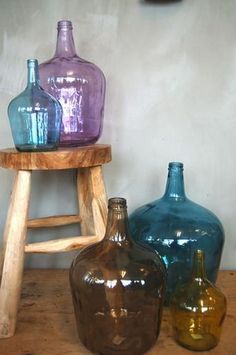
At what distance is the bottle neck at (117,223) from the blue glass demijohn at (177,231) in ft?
0.51

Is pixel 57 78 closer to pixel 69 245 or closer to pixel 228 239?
pixel 69 245

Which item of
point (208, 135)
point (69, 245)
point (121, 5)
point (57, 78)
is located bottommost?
point (69, 245)

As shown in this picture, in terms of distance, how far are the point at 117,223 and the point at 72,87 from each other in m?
0.30

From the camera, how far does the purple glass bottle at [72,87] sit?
71cm

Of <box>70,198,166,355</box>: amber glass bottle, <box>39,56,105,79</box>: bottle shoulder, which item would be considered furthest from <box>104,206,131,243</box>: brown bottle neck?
<box>39,56,105,79</box>: bottle shoulder

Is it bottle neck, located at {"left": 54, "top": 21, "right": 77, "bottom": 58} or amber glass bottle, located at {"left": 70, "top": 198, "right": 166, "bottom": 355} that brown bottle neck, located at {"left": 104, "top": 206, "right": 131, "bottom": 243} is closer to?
amber glass bottle, located at {"left": 70, "top": 198, "right": 166, "bottom": 355}

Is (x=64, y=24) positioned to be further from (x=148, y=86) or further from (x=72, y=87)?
(x=148, y=86)

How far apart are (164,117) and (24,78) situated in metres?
0.34

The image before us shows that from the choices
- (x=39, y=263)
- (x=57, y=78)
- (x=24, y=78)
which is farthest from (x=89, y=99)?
(x=39, y=263)

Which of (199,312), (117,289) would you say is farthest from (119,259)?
(199,312)

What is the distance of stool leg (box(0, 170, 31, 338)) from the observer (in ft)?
1.96

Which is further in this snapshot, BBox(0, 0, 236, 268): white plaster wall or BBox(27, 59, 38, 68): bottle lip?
BBox(0, 0, 236, 268): white plaster wall

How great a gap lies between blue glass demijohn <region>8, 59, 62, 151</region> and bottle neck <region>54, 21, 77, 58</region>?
0.11 metres

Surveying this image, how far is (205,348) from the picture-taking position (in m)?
0.58
